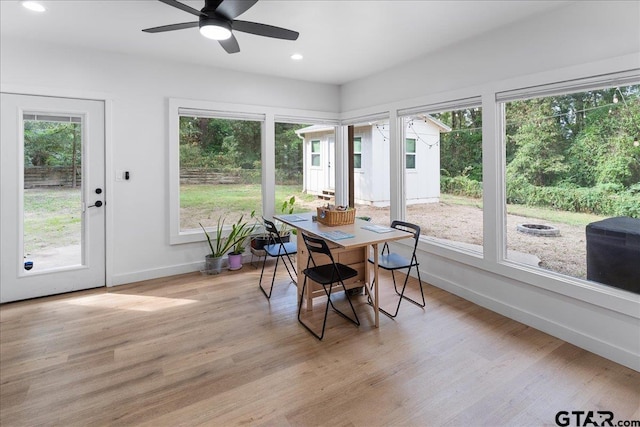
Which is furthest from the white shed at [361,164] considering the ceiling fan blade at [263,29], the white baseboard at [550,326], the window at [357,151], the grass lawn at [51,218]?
the grass lawn at [51,218]

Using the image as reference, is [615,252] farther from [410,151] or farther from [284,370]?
[284,370]

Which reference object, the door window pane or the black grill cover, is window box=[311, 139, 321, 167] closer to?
the door window pane

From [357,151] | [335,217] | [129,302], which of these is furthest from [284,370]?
[357,151]

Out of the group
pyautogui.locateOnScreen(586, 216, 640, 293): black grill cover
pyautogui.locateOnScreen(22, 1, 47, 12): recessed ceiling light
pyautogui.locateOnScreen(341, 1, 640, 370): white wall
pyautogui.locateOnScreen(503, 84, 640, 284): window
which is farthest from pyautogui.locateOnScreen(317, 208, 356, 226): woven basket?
pyautogui.locateOnScreen(22, 1, 47, 12): recessed ceiling light

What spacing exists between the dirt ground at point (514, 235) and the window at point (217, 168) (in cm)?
229

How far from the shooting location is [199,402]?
188cm

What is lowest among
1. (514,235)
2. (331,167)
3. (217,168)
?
(514,235)

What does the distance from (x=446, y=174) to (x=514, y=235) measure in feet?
3.38

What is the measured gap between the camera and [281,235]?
14.9 ft

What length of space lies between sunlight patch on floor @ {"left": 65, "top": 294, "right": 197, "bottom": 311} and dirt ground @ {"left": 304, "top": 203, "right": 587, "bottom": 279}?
281cm

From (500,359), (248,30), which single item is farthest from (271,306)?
(248,30)

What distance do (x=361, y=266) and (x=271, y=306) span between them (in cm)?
97

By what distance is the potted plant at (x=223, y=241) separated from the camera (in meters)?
4.15

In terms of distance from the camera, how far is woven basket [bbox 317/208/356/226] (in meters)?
3.16
